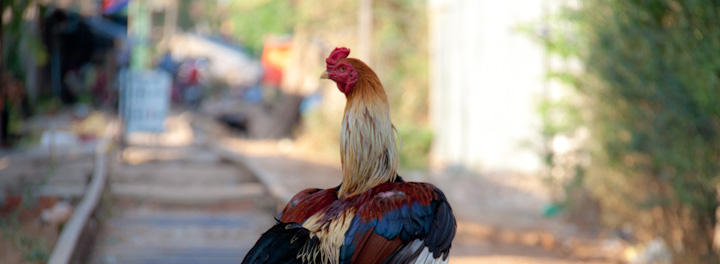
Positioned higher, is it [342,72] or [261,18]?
[261,18]

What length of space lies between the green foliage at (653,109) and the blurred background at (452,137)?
17mm

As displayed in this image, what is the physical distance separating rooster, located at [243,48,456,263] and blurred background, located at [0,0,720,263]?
227 centimetres

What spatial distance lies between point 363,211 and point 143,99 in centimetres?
1426

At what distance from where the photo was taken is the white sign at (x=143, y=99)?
53.8 feet

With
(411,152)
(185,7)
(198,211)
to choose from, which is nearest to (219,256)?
(198,211)

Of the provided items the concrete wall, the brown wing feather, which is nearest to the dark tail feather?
the brown wing feather

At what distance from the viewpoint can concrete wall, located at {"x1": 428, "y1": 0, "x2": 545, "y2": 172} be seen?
39.2 feet

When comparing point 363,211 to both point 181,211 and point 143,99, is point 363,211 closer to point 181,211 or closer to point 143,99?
point 181,211

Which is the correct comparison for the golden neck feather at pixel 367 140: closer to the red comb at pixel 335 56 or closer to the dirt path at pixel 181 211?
the red comb at pixel 335 56

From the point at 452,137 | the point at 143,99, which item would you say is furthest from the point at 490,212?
the point at 143,99

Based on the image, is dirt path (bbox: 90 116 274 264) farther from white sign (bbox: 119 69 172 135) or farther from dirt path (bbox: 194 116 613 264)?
white sign (bbox: 119 69 172 135)

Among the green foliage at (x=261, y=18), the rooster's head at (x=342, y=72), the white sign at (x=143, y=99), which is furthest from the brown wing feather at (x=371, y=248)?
the green foliage at (x=261, y=18)

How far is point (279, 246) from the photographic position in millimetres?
3150

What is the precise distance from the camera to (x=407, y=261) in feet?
10.7
